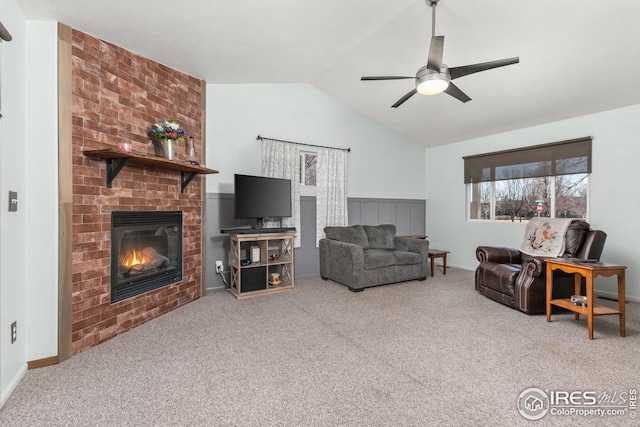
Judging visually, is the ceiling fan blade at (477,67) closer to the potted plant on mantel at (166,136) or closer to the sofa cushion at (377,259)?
the sofa cushion at (377,259)

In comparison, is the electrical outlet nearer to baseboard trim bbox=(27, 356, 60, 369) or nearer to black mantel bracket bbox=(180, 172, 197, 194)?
baseboard trim bbox=(27, 356, 60, 369)

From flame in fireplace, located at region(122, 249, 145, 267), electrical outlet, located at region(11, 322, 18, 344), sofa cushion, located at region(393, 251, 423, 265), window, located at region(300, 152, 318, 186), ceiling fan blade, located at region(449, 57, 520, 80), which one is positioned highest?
ceiling fan blade, located at region(449, 57, 520, 80)

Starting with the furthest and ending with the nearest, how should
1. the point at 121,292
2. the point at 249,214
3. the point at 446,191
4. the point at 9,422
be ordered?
the point at 446,191, the point at 249,214, the point at 121,292, the point at 9,422

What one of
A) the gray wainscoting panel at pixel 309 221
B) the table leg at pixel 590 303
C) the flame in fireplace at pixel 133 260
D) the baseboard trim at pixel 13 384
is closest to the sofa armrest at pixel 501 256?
the table leg at pixel 590 303

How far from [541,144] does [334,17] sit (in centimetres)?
374

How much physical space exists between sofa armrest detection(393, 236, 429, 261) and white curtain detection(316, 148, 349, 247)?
0.95 m

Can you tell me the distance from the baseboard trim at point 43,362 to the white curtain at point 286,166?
303 cm

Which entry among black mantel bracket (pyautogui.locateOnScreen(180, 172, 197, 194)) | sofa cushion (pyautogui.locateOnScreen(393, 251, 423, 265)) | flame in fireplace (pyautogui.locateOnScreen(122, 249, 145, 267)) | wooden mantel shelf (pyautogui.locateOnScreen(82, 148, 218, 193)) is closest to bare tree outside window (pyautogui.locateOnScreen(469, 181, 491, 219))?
sofa cushion (pyautogui.locateOnScreen(393, 251, 423, 265))

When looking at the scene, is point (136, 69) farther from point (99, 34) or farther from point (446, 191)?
point (446, 191)

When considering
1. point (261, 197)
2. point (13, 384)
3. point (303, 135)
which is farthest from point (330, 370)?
point (303, 135)

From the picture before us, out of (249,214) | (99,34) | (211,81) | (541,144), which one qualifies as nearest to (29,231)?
(99,34)

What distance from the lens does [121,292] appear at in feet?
9.50

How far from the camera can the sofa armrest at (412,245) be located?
4.98 m

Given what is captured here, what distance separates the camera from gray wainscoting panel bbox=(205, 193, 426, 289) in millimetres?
4305
